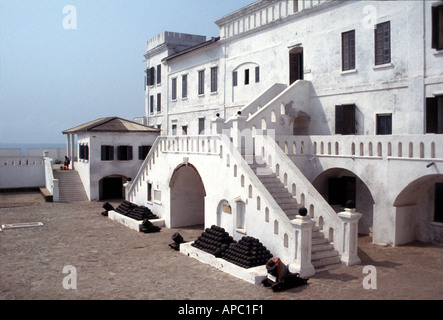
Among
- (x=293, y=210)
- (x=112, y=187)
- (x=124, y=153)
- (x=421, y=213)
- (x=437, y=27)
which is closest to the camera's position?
(x=293, y=210)

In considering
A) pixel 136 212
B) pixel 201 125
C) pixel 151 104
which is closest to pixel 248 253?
pixel 136 212

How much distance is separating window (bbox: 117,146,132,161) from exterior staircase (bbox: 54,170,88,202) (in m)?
4.22

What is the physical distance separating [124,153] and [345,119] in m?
18.9

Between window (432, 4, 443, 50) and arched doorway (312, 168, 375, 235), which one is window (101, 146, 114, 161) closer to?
arched doorway (312, 168, 375, 235)

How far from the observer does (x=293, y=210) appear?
15.7m

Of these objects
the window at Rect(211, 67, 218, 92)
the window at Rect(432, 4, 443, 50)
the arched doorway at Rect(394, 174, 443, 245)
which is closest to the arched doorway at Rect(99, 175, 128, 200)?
the window at Rect(211, 67, 218, 92)

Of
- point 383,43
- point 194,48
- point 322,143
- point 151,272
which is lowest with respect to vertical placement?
point 151,272

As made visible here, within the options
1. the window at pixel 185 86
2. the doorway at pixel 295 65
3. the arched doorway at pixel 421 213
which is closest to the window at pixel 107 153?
the window at pixel 185 86

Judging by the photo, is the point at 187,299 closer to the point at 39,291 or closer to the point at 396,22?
the point at 39,291

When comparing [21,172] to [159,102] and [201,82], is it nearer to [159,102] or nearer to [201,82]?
[159,102]

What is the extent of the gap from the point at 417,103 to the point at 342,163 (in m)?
4.05

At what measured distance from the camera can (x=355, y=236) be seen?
46.7ft

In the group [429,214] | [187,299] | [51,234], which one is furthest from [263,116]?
[51,234]

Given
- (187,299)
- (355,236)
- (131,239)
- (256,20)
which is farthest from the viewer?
(256,20)
